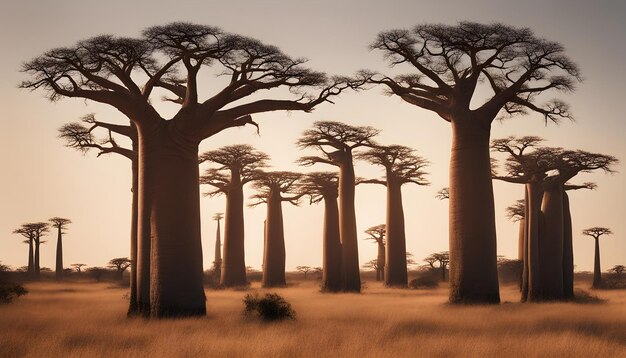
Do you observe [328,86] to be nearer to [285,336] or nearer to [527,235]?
[285,336]

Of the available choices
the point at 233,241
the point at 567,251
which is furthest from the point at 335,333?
the point at 233,241

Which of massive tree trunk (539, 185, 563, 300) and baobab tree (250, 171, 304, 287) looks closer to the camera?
massive tree trunk (539, 185, 563, 300)

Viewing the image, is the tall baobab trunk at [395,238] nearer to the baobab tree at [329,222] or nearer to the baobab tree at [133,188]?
the baobab tree at [329,222]

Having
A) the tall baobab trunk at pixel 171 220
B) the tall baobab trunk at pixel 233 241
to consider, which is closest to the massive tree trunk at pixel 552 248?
the tall baobab trunk at pixel 171 220

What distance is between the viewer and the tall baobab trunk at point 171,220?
14.9 m

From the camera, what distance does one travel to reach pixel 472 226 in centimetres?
1805

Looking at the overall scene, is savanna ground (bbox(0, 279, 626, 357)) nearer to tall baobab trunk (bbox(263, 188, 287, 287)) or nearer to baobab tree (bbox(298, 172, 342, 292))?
baobab tree (bbox(298, 172, 342, 292))

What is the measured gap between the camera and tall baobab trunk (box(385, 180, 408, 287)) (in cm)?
3222

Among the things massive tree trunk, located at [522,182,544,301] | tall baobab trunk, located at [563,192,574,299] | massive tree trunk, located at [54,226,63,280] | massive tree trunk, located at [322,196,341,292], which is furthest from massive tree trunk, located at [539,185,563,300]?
massive tree trunk, located at [54,226,63,280]

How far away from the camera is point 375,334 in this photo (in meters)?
12.4

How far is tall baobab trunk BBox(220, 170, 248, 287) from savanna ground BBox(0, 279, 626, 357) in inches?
538

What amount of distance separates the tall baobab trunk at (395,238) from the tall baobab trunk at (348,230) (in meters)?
4.44

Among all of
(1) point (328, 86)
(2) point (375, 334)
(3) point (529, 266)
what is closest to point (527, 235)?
(3) point (529, 266)

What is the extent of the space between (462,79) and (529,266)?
5986mm
